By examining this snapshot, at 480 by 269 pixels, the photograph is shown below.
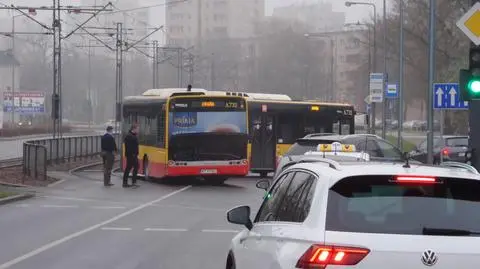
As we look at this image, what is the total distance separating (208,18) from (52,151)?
8612cm

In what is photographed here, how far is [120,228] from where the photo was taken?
1548 cm

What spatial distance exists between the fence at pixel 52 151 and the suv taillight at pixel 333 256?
23383 mm

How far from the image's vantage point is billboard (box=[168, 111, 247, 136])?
2598 centimetres

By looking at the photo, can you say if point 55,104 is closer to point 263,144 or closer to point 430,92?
point 263,144

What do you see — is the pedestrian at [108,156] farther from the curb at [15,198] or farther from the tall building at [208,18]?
the tall building at [208,18]

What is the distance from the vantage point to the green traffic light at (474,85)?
14.1 meters

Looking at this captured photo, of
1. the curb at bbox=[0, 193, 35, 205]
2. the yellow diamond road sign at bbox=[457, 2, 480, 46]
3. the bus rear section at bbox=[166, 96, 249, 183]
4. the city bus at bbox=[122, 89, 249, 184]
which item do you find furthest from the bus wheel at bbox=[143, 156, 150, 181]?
the yellow diamond road sign at bbox=[457, 2, 480, 46]

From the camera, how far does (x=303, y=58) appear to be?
90.4 metres

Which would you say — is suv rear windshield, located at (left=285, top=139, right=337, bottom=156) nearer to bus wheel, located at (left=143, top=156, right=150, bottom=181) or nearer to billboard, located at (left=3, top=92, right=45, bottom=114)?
bus wheel, located at (left=143, top=156, right=150, bottom=181)

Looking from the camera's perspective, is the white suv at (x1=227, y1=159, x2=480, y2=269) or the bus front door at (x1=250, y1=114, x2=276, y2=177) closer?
the white suv at (x1=227, y1=159, x2=480, y2=269)

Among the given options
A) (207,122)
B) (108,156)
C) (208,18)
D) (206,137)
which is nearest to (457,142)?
(207,122)

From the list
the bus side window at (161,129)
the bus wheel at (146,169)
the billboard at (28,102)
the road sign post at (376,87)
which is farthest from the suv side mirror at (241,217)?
the billboard at (28,102)

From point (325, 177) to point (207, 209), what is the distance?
14207 mm

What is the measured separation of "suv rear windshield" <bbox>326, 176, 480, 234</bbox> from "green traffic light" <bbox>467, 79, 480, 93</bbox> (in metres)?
9.07
